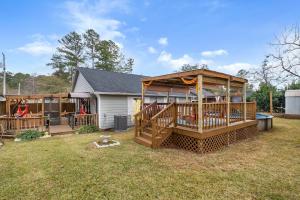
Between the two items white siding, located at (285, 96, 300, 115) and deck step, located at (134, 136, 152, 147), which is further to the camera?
white siding, located at (285, 96, 300, 115)

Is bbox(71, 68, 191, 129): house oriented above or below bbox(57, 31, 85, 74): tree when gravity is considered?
below

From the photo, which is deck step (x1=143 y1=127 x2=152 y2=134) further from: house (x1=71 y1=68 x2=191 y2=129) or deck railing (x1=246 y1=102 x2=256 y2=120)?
deck railing (x1=246 y1=102 x2=256 y2=120)

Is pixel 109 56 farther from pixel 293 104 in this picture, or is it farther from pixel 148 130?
pixel 293 104

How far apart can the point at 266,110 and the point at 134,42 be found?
60.3ft

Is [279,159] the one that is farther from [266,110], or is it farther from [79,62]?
[79,62]

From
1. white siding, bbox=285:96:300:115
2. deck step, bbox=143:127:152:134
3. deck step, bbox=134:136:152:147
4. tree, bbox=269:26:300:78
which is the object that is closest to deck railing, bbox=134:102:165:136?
deck step, bbox=143:127:152:134

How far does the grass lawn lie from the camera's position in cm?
348

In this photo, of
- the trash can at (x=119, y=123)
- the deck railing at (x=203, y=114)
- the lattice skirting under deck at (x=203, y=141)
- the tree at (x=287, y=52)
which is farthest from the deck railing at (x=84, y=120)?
the tree at (x=287, y=52)

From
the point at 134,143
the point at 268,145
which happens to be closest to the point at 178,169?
the point at 134,143

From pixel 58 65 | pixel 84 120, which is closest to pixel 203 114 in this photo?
pixel 84 120

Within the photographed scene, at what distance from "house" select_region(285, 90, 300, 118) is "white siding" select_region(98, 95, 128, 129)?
597 inches

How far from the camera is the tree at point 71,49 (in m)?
25.7

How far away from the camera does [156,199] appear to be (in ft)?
10.7

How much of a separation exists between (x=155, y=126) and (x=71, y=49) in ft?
80.9
